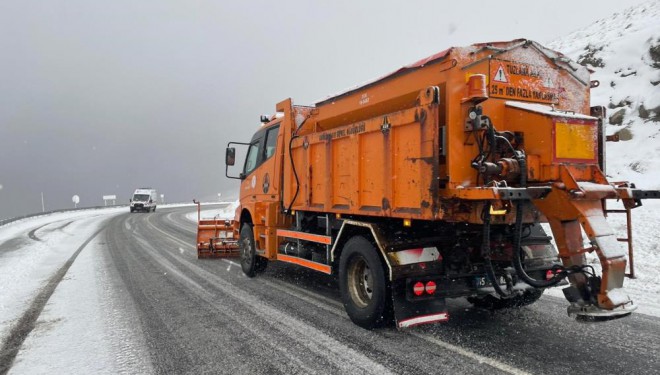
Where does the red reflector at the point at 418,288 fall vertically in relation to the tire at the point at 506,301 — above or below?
above

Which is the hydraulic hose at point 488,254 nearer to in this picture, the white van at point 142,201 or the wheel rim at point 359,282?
the wheel rim at point 359,282

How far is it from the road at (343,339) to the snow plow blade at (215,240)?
3480 millimetres

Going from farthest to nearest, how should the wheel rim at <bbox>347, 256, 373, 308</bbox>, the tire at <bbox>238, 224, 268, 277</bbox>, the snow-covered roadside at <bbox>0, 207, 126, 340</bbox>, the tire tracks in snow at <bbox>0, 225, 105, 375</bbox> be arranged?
the tire at <bbox>238, 224, 268, 277</bbox> → the snow-covered roadside at <bbox>0, 207, 126, 340</bbox> → the wheel rim at <bbox>347, 256, 373, 308</bbox> → the tire tracks in snow at <bbox>0, 225, 105, 375</bbox>

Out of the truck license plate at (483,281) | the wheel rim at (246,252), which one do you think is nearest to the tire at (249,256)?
the wheel rim at (246,252)

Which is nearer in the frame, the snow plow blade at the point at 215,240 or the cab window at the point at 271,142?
the cab window at the point at 271,142

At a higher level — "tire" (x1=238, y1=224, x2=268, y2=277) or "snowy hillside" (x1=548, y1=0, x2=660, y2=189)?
"snowy hillside" (x1=548, y1=0, x2=660, y2=189)

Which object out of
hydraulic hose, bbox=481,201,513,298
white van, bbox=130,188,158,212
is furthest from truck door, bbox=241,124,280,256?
white van, bbox=130,188,158,212

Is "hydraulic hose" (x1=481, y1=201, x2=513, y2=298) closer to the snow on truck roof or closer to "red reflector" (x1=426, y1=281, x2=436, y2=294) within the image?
"red reflector" (x1=426, y1=281, x2=436, y2=294)

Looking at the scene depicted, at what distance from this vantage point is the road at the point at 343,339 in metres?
3.67

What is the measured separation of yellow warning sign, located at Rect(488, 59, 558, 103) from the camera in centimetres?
429

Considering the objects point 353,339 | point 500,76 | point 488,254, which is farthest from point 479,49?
point 353,339

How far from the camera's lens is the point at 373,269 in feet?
15.2

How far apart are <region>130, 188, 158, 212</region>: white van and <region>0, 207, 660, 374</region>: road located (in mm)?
34467

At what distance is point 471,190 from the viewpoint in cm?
373
